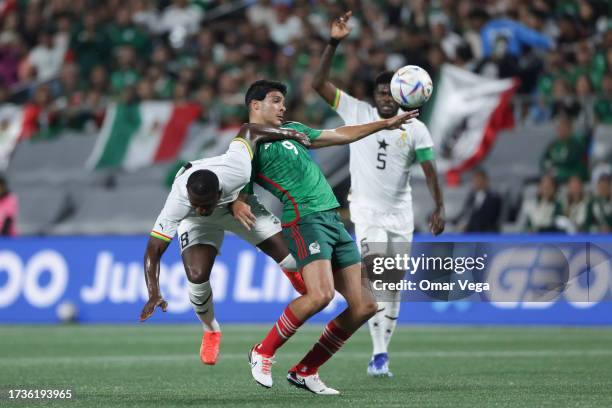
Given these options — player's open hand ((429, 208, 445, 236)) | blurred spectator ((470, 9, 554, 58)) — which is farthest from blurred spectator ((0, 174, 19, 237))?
player's open hand ((429, 208, 445, 236))

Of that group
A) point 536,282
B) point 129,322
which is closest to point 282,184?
point 536,282

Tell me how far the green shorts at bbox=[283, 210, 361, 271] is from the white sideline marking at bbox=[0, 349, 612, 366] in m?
3.61

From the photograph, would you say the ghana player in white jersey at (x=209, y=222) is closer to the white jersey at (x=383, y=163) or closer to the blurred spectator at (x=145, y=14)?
the white jersey at (x=383, y=163)

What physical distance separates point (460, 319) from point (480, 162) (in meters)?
2.95

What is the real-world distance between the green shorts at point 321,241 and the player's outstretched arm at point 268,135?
0.57 meters

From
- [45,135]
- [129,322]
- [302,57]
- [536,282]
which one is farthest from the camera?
[45,135]

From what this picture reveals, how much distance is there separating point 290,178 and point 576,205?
8873 millimetres

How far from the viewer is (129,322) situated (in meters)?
18.0

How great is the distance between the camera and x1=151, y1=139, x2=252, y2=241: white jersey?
835cm

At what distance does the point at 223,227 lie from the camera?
9562 millimetres

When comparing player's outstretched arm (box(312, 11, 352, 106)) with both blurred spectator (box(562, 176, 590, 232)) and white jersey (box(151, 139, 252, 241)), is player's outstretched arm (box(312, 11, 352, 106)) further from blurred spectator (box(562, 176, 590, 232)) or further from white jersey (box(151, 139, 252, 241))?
blurred spectator (box(562, 176, 590, 232))

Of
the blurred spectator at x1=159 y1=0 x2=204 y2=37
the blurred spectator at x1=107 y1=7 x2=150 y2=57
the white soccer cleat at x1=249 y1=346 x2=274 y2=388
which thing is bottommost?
the white soccer cleat at x1=249 y1=346 x2=274 y2=388

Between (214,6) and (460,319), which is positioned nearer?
(460,319)

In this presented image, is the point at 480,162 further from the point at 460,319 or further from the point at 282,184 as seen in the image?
the point at 282,184
